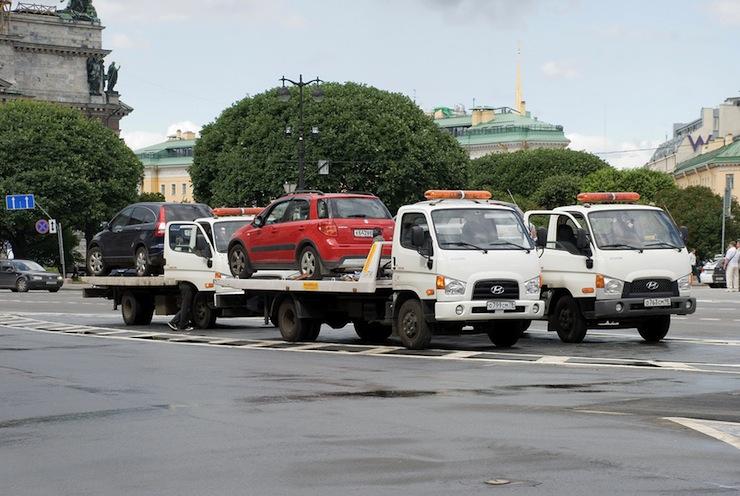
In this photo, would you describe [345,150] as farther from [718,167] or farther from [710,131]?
[710,131]

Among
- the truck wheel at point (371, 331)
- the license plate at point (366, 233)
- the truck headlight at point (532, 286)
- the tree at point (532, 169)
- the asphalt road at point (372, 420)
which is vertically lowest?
the asphalt road at point (372, 420)

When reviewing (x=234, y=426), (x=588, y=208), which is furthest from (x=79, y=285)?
(x=234, y=426)

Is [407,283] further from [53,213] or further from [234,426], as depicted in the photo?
[53,213]

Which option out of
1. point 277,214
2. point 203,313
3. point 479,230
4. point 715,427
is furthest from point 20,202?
point 715,427

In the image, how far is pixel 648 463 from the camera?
32.5 ft

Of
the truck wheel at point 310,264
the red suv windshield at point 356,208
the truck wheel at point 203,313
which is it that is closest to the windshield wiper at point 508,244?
the red suv windshield at point 356,208

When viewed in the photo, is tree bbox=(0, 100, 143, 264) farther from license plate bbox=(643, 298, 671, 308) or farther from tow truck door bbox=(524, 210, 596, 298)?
license plate bbox=(643, 298, 671, 308)

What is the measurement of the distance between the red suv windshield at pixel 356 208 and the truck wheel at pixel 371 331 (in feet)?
6.33

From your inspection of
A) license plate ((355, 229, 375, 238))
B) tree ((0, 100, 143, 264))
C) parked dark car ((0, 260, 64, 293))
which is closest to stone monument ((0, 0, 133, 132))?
tree ((0, 100, 143, 264))

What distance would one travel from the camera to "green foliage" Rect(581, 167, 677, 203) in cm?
13125

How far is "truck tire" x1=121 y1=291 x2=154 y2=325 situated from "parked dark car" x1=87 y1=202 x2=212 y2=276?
0.60 metres

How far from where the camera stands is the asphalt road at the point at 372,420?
9.49 metres

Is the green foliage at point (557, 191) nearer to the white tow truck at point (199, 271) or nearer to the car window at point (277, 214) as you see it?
the white tow truck at point (199, 271)

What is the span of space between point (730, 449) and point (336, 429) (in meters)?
3.15
